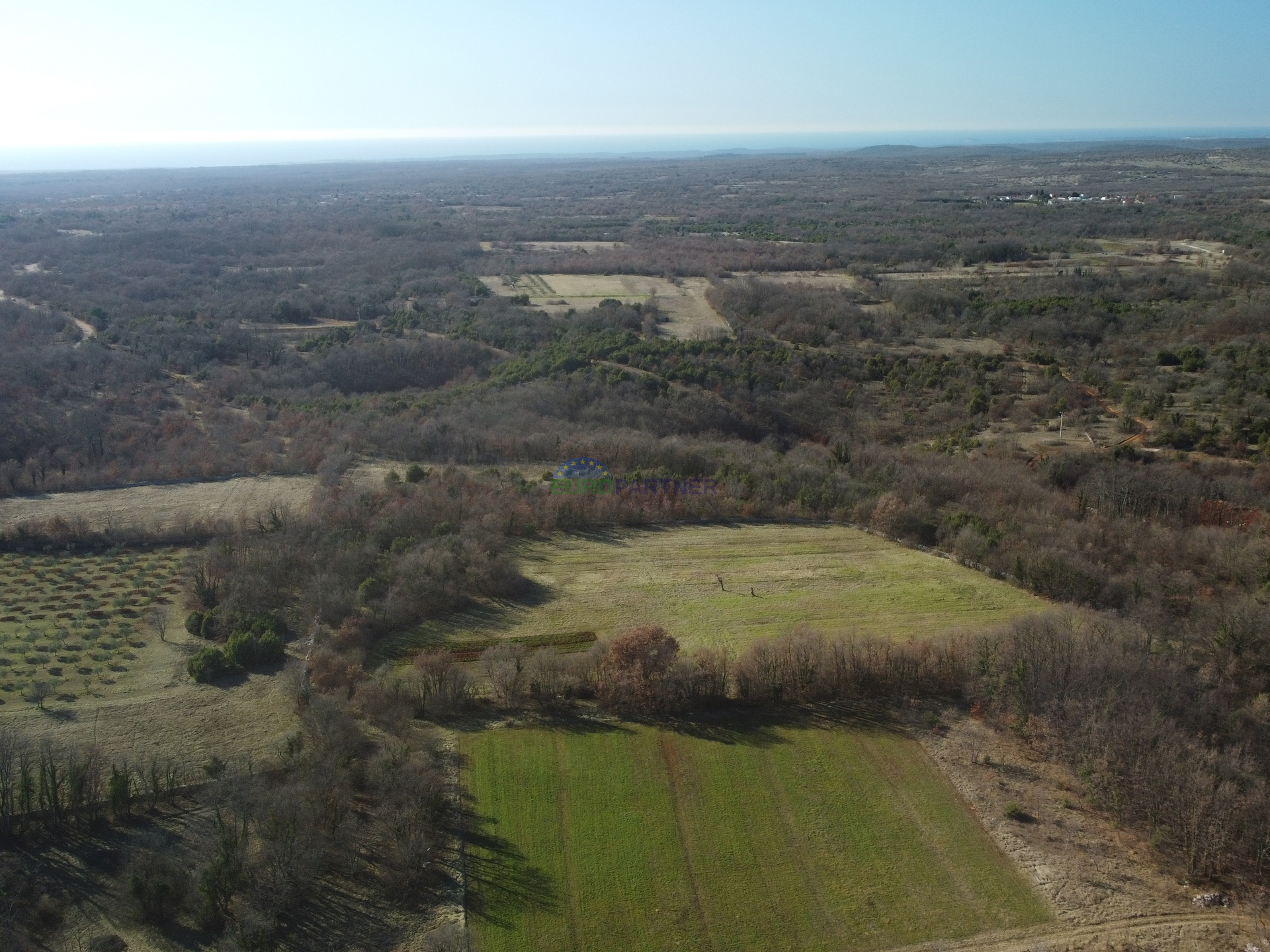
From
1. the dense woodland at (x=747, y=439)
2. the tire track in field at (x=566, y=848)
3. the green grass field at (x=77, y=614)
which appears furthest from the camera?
the green grass field at (x=77, y=614)

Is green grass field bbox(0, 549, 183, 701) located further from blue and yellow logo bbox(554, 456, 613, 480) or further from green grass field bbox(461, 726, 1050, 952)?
blue and yellow logo bbox(554, 456, 613, 480)

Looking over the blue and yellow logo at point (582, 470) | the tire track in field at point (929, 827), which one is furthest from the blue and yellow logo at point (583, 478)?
the tire track in field at point (929, 827)

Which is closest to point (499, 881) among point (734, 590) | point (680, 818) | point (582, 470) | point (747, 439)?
point (680, 818)

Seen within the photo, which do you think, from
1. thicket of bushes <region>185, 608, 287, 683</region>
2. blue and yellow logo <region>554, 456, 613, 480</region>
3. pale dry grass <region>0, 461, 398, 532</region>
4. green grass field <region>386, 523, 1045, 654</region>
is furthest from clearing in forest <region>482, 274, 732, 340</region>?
thicket of bushes <region>185, 608, 287, 683</region>

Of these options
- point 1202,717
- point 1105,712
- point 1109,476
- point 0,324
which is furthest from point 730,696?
point 0,324

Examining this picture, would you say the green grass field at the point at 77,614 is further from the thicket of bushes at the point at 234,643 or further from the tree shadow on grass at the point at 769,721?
the tree shadow on grass at the point at 769,721

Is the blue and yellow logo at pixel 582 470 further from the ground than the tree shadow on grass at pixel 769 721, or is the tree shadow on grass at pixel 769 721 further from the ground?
the blue and yellow logo at pixel 582 470
